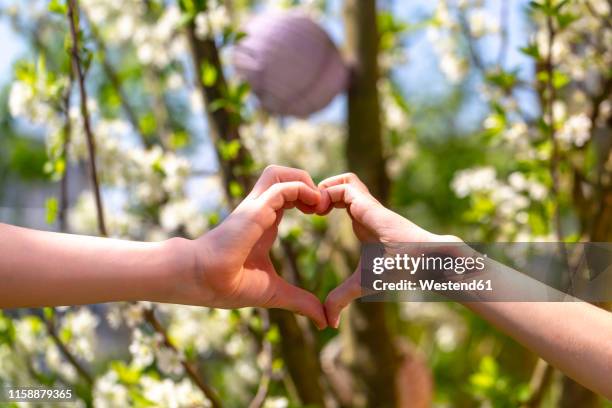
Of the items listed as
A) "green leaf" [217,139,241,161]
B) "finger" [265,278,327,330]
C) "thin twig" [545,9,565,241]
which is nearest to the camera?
"finger" [265,278,327,330]

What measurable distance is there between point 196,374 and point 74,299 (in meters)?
0.48

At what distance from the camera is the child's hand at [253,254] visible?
2.06 ft

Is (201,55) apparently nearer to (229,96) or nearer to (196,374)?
(229,96)

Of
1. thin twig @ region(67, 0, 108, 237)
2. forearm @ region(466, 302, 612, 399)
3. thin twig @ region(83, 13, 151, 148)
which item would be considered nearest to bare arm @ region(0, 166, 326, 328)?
forearm @ region(466, 302, 612, 399)

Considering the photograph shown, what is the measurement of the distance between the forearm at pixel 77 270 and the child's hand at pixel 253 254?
28 millimetres

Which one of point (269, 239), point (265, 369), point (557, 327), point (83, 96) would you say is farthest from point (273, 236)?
point (265, 369)

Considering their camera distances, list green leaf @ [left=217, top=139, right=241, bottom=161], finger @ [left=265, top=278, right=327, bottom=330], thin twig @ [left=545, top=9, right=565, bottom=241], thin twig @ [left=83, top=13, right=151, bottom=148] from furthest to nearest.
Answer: thin twig @ [left=83, top=13, right=151, bottom=148]
green leaf @ [left=217, top=139, right=241, bottom=161]
thin twig @ [left=545, top=9, right=565, bottom=241]
finger @ [left=265, top=278, right=327, bottom=330]

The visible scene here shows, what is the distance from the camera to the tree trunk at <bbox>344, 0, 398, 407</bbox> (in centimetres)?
162

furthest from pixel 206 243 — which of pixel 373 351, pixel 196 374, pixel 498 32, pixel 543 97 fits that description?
pixel 498 32

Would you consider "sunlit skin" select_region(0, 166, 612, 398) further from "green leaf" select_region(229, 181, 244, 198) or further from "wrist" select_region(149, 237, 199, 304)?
"green leaf" select_region(229, 181, 244, 198)

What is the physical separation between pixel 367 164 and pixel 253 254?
97 cm

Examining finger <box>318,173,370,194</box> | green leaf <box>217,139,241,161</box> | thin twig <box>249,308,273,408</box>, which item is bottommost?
thin twig <box>249,308,273,408</box>

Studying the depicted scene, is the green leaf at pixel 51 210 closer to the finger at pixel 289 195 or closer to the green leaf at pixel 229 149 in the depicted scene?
the green leaf at pixel 229 149

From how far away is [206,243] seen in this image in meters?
0.63
